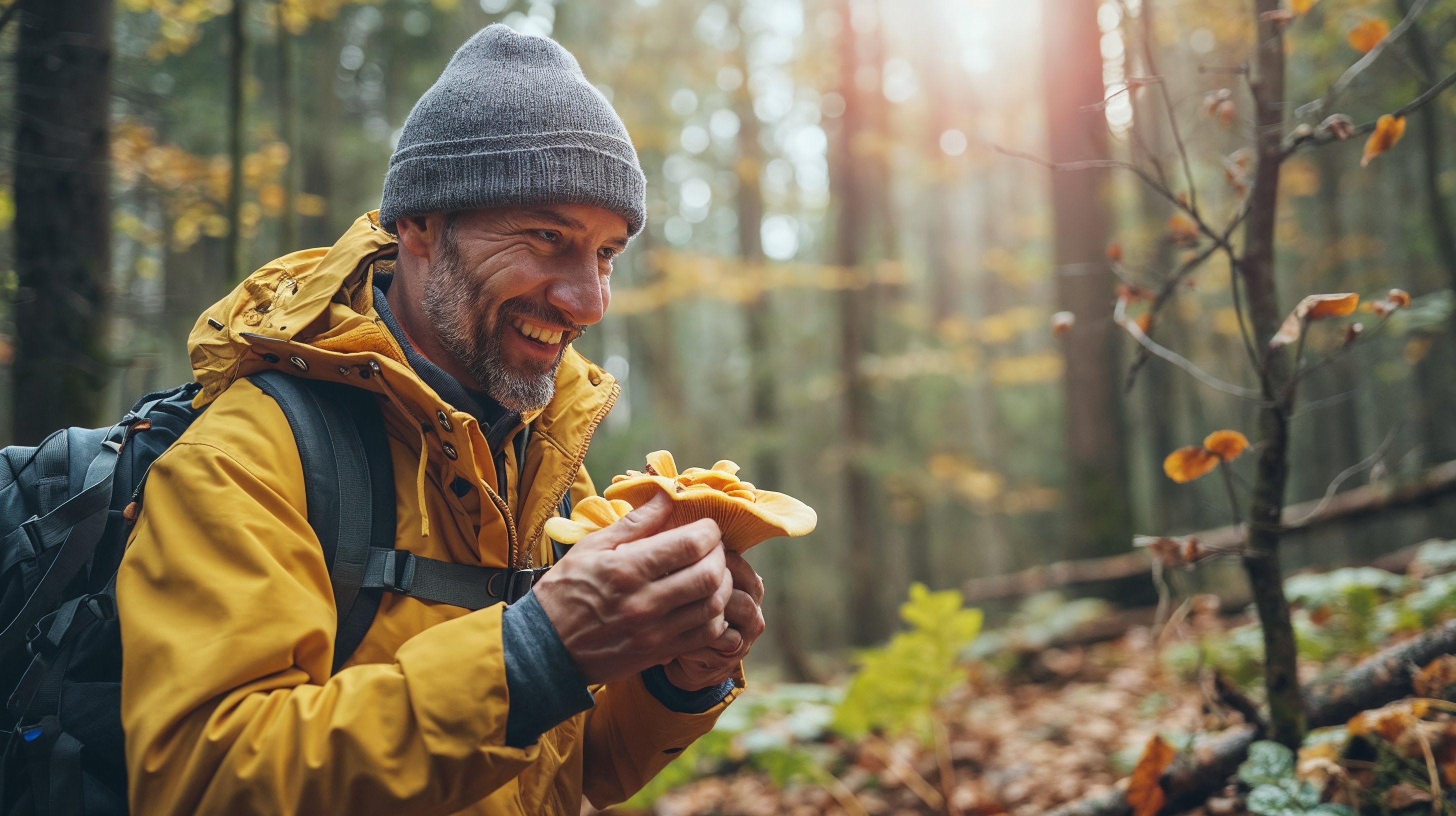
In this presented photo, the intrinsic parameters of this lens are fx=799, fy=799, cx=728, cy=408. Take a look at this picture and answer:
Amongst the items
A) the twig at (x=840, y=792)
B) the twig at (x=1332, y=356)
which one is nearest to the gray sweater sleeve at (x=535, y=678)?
the twig at (x=1332, y=356)

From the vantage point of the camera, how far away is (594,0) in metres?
15.9

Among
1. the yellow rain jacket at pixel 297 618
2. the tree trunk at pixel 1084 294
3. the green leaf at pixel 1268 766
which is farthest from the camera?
the tree trunk at pixel 1084 294

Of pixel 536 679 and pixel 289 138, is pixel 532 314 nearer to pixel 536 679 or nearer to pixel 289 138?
pixel 536 679

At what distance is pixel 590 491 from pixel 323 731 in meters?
1.22

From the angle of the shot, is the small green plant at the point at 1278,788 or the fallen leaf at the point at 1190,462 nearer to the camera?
the small green plant at the point at 1278,788

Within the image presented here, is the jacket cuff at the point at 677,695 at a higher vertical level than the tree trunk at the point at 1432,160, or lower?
lower

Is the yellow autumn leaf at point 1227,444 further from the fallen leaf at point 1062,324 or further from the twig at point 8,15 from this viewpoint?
the twig at point 8,15

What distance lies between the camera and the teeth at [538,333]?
6.93 feet

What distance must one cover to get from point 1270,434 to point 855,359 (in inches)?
337

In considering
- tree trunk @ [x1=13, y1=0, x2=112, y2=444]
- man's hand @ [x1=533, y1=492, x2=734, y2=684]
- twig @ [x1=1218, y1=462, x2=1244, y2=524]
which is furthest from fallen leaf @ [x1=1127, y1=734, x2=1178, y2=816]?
tree trunk @ [x1=13, y1=0, x2=112, y2=444]

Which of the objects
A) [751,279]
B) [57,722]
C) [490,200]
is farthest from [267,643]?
[751,279]

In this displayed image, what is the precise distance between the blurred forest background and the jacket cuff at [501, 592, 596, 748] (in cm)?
213

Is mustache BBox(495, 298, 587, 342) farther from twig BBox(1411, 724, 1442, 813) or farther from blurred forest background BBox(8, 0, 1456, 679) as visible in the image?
twig BBox(1411, 724, 1442, 813)

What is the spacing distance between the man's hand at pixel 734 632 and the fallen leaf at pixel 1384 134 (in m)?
2.26
